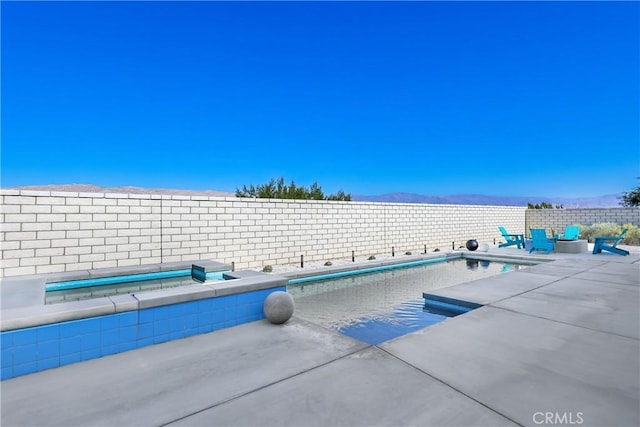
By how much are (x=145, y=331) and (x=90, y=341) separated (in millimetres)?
435

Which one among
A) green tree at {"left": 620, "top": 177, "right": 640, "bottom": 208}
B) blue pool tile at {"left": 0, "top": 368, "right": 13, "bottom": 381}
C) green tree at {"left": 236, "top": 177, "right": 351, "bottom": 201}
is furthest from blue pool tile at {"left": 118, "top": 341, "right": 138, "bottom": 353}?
green tree at {"left": 620, "top": 177, "right": 640, "bottom": 208}

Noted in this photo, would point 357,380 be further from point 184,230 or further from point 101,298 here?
point 184,230

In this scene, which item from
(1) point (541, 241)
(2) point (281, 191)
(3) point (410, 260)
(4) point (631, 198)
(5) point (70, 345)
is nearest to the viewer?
(5) point (70, 345)

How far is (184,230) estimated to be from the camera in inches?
284

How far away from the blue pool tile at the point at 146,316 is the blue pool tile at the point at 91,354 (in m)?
0.38

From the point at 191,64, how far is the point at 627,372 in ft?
55.9

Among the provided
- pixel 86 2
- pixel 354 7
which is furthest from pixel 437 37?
pixel 86 2

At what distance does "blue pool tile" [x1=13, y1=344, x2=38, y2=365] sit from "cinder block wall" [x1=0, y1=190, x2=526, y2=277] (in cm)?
425

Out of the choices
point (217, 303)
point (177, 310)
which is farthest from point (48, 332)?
point (217, 303)

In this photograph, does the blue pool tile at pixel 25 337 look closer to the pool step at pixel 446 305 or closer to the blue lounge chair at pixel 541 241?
the pool step at pixel 446 305

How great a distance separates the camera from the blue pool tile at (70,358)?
2.61 meters

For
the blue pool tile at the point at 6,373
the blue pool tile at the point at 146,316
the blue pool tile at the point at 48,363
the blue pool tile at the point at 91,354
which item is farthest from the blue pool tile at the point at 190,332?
the blue pool tile at the point at 6,373

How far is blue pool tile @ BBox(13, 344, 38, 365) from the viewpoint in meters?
2.42

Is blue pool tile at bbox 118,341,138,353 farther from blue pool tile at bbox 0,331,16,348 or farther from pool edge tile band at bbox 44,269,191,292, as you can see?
pool edge tile band at bbox 44,269,191,292
